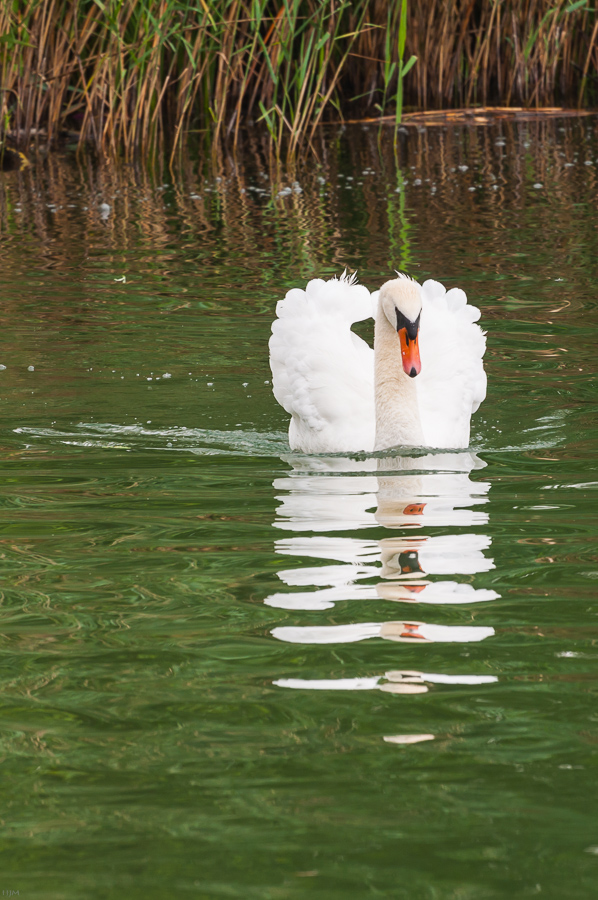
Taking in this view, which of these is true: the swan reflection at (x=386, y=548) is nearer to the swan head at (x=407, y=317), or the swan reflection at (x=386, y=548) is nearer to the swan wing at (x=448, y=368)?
the swan wing at (x=448, y=368)

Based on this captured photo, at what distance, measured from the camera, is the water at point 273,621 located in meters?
2.69

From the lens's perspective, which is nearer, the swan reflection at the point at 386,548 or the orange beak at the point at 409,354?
the swan reflection at the point at 386,548

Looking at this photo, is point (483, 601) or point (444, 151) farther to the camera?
point (444, 151)

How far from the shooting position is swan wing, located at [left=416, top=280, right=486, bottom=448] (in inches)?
263

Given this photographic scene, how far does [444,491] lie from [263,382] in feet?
8.55

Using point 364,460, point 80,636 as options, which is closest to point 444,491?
point 364,460

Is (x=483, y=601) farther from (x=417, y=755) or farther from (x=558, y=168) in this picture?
(x=558, y=168)

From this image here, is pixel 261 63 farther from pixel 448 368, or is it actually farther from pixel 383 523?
pixel 383 523

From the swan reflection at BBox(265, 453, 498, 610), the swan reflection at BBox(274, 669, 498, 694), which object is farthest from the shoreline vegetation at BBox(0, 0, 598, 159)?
the swan reflection at BBox(274, 669, 498, 694)

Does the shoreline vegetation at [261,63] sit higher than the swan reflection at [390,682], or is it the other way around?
the shoreline vegetation at [261,63]

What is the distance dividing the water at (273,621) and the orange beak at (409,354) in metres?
0.43

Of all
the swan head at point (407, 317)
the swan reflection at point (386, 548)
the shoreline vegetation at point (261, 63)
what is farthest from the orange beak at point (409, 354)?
the shoreline vegetation at point (261, 63)

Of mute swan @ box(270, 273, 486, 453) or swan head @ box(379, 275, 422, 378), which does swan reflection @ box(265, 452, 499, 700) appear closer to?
mute swan @ box(270, 273, 486, 453)

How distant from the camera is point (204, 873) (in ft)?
8.48
